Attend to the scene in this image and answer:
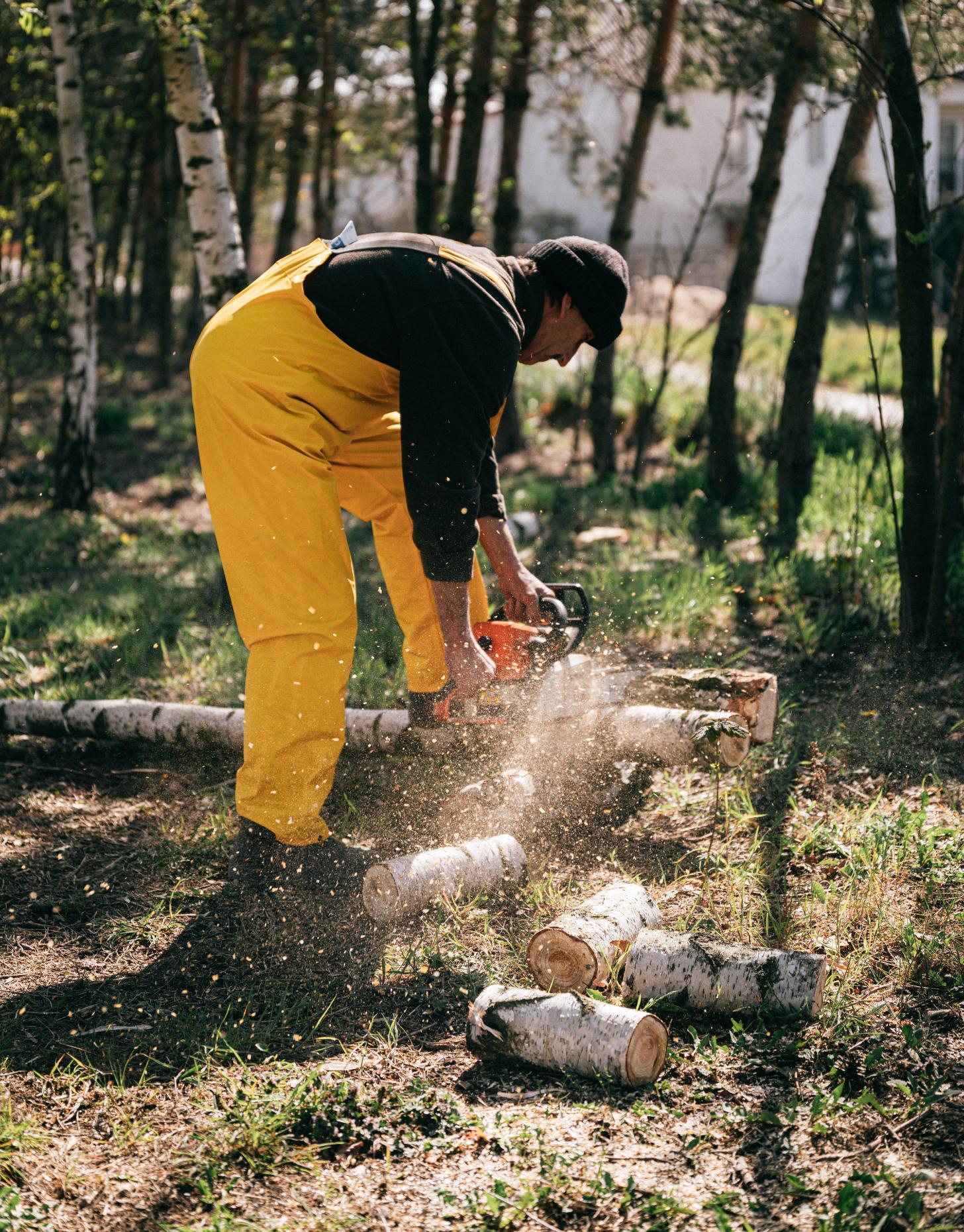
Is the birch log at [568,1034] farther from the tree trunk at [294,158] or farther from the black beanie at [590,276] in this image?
the tree trunk at [294,158]

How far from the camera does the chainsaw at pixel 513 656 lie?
3326mm

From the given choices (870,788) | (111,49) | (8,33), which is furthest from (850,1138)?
(111,49)

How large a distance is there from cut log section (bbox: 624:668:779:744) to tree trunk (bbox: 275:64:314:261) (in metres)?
9.84

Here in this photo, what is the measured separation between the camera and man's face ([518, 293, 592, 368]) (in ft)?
10.3

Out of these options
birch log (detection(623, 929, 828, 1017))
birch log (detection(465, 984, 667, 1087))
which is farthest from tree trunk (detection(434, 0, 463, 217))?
birch log (detection(465, 984, 667, 1087))

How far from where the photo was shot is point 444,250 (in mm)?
2920

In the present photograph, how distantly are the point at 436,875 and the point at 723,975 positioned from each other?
853mm

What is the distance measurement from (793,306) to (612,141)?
635 centimetres

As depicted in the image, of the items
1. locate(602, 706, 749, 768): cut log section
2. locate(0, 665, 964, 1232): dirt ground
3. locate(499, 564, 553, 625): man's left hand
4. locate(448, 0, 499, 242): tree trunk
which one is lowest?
locate(0, 665, 964, 1232): dirt ground

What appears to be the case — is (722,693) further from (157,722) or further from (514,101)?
(514,101)

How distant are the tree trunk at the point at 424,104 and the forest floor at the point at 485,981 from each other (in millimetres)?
4176

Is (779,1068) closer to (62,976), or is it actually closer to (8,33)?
(62,976)

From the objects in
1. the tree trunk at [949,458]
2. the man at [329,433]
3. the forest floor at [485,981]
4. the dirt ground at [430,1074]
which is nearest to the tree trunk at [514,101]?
the forest floor at [485,981]

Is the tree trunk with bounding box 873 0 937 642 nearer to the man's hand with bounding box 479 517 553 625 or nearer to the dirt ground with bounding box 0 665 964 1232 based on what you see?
the dirt ground with bounding box 0 665 964 1232
